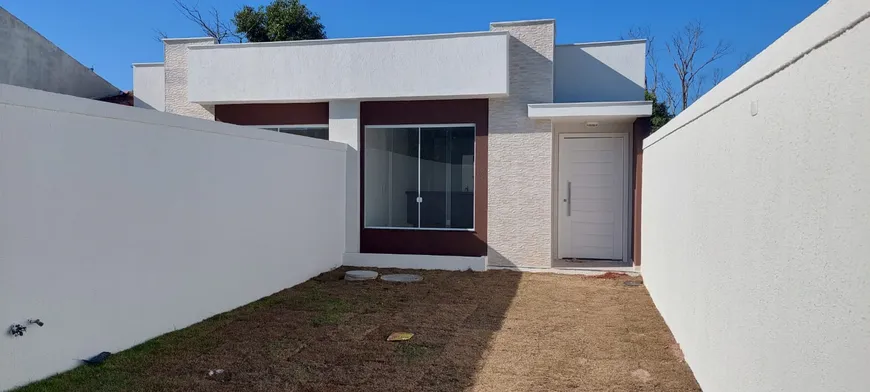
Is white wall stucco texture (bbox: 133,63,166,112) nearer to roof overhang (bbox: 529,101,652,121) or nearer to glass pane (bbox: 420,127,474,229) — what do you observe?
glass pane (bbox: 420,127,474,229)

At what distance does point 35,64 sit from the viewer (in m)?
11.5

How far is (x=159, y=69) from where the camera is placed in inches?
515

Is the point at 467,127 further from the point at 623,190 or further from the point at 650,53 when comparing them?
the point at 650,53

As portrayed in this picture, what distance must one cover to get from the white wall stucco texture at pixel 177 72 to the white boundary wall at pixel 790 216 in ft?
35.1

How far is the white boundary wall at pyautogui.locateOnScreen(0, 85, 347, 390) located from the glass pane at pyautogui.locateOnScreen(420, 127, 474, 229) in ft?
10.4

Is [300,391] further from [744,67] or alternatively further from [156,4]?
[156,4]

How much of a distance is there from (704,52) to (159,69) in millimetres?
25151

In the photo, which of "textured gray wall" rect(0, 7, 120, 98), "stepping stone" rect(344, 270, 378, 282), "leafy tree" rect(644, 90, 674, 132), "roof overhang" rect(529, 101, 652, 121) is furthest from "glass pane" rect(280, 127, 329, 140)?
"leafy tree" rect(644, 90, 674, 132)

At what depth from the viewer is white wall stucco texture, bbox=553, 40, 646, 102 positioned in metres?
11.2

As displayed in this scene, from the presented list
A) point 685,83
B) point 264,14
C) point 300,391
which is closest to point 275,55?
point 300,391

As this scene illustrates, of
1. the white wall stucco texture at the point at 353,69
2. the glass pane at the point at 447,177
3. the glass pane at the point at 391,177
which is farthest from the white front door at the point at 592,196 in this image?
the glass pane at the point at 391,177

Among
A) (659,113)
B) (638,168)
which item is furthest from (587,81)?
(659,113)

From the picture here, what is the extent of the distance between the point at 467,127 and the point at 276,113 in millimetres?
3733

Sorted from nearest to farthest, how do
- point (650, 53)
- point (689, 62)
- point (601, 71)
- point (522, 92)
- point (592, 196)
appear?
point (522, 92), point (601, 71), point (592, 196), point (650, 53), point (689, 62)
